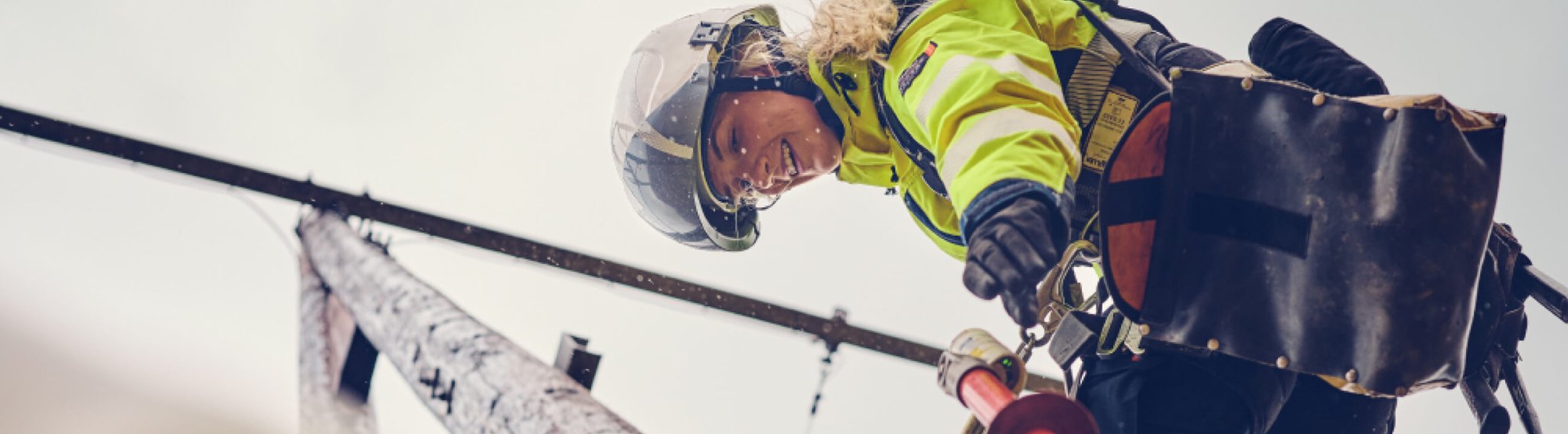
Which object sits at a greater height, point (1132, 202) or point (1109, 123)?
point (1109, 123)

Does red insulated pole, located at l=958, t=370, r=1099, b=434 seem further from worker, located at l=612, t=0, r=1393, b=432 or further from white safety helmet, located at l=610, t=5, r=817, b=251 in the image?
white safety helmet, located at l=610, t=5, r=817, b=251

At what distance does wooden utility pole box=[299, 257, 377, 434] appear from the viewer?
→ 274 cm

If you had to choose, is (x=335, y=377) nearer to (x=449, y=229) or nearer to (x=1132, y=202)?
(x=449, y=229)

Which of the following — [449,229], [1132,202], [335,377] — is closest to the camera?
[1132,202]

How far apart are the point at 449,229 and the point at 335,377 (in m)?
1.41

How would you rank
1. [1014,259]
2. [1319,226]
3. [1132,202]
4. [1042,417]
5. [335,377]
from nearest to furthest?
[1042,417] < [1014,259] < [1319,226] < [1132,202] < [335,377]

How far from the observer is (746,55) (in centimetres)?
262

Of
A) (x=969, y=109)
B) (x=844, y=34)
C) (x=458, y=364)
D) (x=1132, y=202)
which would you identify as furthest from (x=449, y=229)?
(x=1132, y=202)

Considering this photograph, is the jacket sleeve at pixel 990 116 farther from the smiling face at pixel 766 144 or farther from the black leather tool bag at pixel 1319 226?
the smiling face at pixel 766 144

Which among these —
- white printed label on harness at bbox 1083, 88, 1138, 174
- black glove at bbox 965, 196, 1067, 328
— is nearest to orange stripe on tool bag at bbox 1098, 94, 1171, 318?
black glove at bbox 965, 196, 1067, 328

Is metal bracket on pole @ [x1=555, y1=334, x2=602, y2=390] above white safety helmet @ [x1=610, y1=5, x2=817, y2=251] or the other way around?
the other way around

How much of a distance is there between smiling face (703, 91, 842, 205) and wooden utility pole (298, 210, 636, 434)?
80 centimetres

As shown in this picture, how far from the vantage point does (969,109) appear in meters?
1.58

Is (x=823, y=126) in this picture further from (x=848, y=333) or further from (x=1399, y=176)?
(x=848, y=333)
